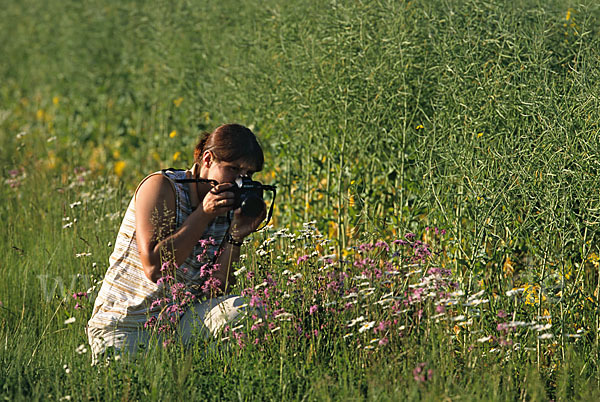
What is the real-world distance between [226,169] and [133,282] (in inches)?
26.3

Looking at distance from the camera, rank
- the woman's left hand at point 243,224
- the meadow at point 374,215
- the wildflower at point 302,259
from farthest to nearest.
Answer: the woman's left hand at point 243,224
the wildflower at point 302,259
the meadow at point 374,215

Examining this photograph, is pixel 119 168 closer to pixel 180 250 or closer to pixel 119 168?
pixel 119 168

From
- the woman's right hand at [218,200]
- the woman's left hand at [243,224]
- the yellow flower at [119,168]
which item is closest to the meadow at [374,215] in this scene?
the woman's left hand at [243,224]

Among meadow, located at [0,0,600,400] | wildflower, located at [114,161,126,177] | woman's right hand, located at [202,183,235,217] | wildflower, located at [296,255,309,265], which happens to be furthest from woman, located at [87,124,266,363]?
wildflower, located at [114,161,126,177]

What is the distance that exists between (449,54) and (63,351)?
232 cm

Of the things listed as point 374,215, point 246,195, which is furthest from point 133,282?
point 374,215

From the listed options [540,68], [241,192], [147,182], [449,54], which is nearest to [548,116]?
[540,68]

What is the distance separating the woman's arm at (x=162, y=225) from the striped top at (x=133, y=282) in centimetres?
9

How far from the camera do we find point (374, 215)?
4.84m

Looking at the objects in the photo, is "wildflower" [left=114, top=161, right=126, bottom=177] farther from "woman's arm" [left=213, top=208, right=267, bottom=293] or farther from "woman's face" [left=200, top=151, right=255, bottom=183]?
"woman's face" [left=200, top=151, right=255, bottom=183]

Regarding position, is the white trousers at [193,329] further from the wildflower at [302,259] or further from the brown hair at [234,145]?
the brown hair at [234,145]

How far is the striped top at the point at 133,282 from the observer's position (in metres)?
3.75

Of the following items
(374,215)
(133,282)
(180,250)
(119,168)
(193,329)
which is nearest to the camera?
(193,329)

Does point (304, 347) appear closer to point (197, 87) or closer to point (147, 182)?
point (147, 182)
